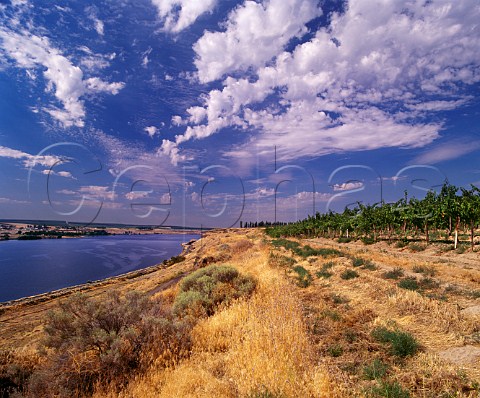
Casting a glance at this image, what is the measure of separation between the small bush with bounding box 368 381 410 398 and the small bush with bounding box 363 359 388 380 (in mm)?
345

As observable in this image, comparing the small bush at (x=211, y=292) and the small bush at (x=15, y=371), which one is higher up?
the small bush at (x=211, y=292)

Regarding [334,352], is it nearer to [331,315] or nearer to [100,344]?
[331,315]

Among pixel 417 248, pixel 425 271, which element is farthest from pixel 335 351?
pixel 417 248

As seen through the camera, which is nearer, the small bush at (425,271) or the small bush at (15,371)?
the small bush at (15,371)

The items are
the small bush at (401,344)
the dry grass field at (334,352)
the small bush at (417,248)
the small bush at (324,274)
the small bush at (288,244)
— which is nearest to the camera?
the dry grass field at (334,352)

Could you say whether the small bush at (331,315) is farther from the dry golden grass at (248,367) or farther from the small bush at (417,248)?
the small bush at (417,248)

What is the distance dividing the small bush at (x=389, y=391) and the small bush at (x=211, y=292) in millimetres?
6578

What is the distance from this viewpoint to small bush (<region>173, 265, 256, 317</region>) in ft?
32.3

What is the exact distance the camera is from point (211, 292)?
37.2 ft

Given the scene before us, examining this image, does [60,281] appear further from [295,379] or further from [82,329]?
[295,379]

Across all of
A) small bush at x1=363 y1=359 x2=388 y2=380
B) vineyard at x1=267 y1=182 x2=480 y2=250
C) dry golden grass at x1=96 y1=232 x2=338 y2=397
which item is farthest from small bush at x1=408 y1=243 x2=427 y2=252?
small bush at x1=363 y1=359 x2=388 y2=380

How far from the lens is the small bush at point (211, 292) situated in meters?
9.84

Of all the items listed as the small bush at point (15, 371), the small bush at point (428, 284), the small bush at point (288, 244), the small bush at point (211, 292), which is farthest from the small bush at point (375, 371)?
the small bush at point (288, 244)

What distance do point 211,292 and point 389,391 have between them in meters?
8.39
